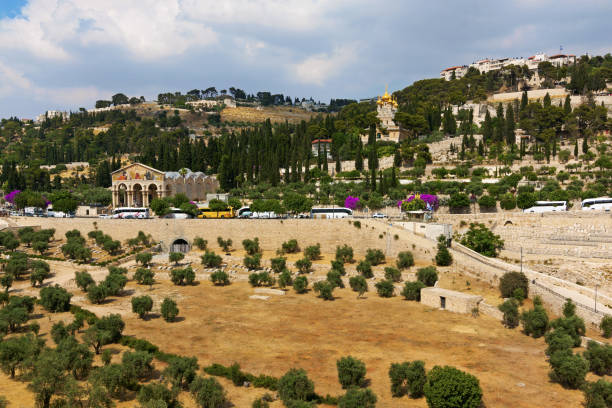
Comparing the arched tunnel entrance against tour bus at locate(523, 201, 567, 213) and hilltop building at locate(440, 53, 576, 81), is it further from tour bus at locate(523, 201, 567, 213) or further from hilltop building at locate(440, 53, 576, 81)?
hilltop building at locate(440, 53, 576, 81)

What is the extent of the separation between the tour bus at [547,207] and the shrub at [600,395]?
33219 mm


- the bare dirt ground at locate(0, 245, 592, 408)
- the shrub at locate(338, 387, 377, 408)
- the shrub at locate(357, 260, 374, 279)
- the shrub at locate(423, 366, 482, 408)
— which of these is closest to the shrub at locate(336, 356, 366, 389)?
the bare dirt ground at locate(0, 245, 592, 408)

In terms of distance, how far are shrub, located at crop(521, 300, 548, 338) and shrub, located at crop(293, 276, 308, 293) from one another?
16033mm

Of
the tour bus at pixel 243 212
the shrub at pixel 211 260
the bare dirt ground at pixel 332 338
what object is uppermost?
the tour bus at pixel 243 212

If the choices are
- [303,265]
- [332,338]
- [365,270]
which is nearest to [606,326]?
[332,338]

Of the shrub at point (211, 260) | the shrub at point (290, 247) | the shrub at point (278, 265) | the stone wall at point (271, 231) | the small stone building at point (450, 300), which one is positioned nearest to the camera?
the small stone building at point (450, 300)

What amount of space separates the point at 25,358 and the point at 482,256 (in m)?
33.0

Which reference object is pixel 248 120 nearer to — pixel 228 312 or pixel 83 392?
pixel 228 312

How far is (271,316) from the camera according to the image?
31.0 meters

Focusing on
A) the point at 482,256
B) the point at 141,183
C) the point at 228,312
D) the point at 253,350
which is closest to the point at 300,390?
the point at 253,350

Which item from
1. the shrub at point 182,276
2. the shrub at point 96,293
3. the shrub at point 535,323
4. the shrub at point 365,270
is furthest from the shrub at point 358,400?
the shrub at point 182,276

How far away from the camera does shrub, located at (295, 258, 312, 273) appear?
40.3 metres

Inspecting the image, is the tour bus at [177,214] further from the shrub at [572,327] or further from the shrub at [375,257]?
the shrub at [572,327]

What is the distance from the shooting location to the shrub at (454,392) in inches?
688
